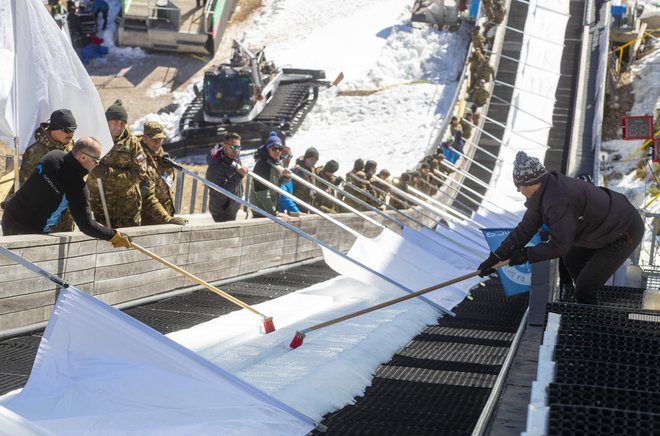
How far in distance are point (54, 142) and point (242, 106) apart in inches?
1213

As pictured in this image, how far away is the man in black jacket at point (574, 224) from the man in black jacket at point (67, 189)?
293 cm

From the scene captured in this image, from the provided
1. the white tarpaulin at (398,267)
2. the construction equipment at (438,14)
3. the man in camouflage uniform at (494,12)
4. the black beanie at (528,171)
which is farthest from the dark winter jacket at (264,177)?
the construction equipment at (438,14)

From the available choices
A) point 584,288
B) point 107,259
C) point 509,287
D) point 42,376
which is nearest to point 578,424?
point 42,376

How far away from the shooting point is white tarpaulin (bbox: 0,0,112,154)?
25.7ft

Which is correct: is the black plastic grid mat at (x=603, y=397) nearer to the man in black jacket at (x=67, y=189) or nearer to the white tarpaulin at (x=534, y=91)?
the man in black jacket at (x=67, y=189)

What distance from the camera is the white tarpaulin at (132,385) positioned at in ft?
17.2

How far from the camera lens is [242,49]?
41.0 metres

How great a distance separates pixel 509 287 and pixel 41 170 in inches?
211

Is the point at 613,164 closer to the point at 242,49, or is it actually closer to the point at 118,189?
the point at 242,49

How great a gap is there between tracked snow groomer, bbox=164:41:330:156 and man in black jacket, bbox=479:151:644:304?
30080 millimetres

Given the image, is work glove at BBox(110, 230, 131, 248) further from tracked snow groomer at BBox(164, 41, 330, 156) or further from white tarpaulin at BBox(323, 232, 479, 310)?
tracked snow groomer at BBox(164, 41, 330, 156)

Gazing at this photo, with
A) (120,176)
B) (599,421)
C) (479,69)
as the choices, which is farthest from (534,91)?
(599,421)

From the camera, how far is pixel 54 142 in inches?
324

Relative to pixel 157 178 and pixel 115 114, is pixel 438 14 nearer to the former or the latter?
pixel 157 178
